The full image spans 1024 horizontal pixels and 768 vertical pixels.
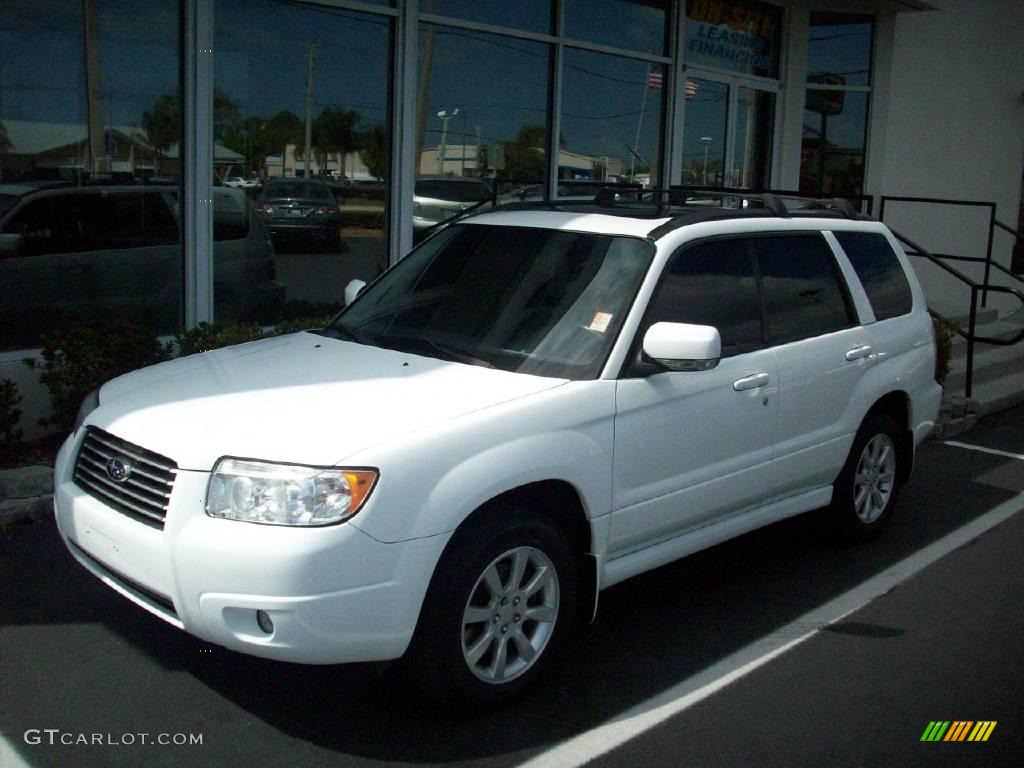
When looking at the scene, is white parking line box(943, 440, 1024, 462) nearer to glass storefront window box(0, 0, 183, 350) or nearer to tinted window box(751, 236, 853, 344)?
tinted window box(751, 236, 853, 344)

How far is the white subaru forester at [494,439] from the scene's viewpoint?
3.57m

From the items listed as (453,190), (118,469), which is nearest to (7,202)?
(453,190)

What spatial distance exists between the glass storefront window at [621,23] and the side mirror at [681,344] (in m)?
7.26

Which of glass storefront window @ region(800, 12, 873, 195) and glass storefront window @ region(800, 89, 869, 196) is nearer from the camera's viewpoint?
glass storefront window @ region(800, 12, 873, 195)

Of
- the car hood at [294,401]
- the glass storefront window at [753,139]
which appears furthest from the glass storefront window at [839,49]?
the car hood at [294,401]

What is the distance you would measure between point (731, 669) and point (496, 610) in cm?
116

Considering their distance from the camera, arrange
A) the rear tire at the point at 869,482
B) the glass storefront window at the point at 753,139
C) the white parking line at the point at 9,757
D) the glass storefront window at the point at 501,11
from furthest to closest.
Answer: the glass storefront window at the point at 753,139
the glass storefront window at the point at 501,11
the rear tire at the point at 869,482
the white parking line at the point at 9,757

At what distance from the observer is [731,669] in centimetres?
452

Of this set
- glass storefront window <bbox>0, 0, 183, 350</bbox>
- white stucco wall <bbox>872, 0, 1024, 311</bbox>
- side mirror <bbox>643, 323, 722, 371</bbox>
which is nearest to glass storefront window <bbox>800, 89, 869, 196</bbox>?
white stucco wall <bbox>872, 0, 1024, 311</bbox>

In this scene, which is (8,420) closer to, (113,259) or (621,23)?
(113,259)

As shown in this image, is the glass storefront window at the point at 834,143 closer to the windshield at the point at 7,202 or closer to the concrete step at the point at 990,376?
the concrete step at the point at 990,376

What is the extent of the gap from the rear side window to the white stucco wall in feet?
28.8

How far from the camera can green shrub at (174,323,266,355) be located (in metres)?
7.02

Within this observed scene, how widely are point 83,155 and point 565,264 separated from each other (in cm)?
432
